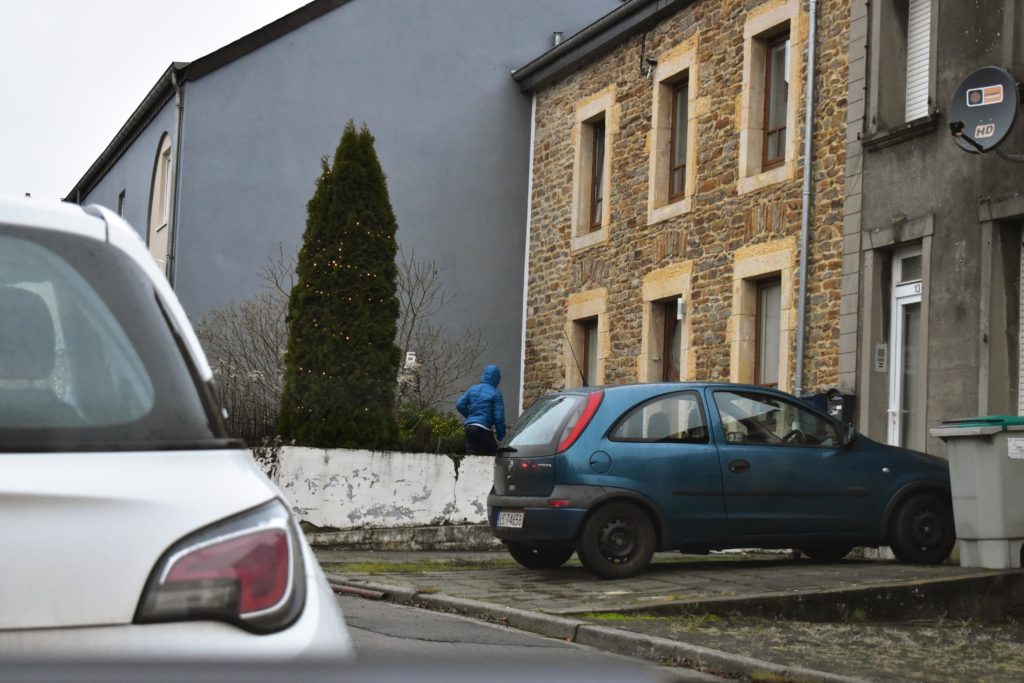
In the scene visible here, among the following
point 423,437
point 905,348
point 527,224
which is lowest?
point 423,437

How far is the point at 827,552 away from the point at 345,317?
6448 millimetres

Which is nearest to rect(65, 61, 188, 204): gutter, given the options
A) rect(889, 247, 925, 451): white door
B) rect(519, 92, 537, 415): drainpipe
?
rect(519, 92, 537, 415): drainpipe

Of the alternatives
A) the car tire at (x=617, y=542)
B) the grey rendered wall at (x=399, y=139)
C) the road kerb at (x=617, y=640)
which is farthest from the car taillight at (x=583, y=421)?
the grey rendered wall at (x=399, y=139)

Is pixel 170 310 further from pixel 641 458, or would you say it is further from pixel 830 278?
pixel 830 278

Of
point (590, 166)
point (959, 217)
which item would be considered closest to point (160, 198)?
point (590, 166)

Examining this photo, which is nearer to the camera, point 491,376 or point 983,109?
point 983,109

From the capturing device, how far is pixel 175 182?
25219 mm

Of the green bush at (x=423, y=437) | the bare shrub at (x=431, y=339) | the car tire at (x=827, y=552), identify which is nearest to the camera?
the car tire at (x=827, y=552)

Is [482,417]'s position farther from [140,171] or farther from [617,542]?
[140,171]

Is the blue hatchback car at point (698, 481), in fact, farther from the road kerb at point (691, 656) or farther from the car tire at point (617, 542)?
the road kerb at point (691, 656)

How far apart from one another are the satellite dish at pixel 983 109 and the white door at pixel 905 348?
2.02 meters

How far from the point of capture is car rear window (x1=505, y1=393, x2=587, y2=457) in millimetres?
12688

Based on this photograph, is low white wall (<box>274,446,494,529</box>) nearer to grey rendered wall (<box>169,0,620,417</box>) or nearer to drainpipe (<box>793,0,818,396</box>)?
drainpipe (<box>793,0,818,396</box>)

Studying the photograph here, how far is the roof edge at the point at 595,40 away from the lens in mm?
22469
